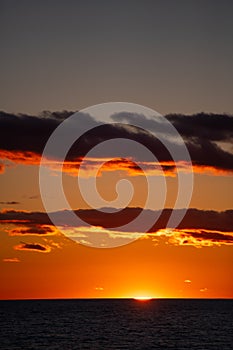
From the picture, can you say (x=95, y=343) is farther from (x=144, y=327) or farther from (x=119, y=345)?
(x=144, y=327)

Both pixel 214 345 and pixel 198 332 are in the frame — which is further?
pixel 198 332

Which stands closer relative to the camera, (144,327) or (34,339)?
(34,339)

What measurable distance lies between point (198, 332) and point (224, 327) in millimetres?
14654

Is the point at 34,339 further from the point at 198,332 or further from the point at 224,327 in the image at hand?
the point at 224,327

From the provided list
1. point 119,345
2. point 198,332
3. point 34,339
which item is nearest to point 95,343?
point 119,345

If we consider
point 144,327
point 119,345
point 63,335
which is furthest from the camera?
point 144,327

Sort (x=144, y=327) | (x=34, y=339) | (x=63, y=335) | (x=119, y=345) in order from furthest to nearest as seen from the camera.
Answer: (x=144, y=327), (x=63, y=335), (x=34, y=339), (x=119, y=345)

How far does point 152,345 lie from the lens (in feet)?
298

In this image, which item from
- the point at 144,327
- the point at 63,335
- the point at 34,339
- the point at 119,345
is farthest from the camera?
the point at 144,327

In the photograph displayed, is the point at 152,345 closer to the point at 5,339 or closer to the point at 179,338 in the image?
the point at 179,338

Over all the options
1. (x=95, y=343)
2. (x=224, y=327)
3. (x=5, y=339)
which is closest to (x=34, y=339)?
(x=5, y=339)

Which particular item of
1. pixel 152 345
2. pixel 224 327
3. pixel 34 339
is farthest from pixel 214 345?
pixel 224 327

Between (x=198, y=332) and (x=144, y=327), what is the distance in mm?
15428

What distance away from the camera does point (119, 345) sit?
297 feet
